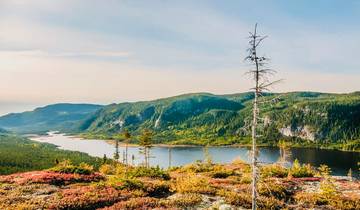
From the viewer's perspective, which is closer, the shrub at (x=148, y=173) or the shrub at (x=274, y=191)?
the shrub at (x=274, y=191)

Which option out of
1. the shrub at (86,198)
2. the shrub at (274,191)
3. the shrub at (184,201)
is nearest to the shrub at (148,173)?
the shrub at (86,198)

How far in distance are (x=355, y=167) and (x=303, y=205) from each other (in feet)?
595

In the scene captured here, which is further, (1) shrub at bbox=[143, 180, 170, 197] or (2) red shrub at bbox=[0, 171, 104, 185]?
(2) red shrub at bbox=[0, 171, 104, 185]

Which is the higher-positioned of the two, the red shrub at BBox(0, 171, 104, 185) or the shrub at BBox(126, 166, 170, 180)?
the red shrub at BBox(0, 171, 104, 185)

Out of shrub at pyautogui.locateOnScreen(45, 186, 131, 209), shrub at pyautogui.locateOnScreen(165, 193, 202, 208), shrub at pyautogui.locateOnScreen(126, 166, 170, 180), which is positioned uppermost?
shrub at pyautogui.locateOnScreen(45, 186, 131, 209)

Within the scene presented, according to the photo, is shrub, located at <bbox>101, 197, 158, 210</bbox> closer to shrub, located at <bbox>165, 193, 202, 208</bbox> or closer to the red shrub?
shrub, located at <bbox>165, 193, 202, 208</bbox>

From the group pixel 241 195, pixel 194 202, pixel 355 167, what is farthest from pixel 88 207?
pixel 355 167

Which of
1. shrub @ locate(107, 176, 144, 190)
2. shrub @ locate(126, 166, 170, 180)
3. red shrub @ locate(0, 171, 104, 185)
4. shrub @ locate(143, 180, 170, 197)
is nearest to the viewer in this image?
shrub @ locate(143, 180, 170, 197)

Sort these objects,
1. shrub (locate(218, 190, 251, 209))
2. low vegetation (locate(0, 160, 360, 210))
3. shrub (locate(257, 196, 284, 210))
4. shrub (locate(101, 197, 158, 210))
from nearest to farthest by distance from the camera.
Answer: shrub (locate(101, 197, 158, 210))
low vegetation (locate(0, 160, 360, 210))
shrub (locate(257, 196, 284, 210))
shrub (locate(218, 190, 251, 209))

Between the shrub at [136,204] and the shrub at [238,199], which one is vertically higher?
the shrub at [136,204]

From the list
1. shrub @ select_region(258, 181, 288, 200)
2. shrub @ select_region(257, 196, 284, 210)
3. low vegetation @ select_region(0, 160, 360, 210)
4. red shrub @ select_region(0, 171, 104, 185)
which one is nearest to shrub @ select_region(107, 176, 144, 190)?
low vegetation @ select_region(0, 160, 360, 210)

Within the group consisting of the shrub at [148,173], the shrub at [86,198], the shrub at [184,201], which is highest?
the shrub at [86,198]

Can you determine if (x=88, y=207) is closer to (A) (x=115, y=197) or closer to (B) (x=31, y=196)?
(A) (x=115, y=197)

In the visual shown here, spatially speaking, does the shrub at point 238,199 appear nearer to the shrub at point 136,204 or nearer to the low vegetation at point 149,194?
the low vegetation at point 149,194
